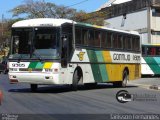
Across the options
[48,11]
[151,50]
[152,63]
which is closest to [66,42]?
[152,63]

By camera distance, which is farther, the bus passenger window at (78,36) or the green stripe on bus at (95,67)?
the green stripe on bus at (95,67)

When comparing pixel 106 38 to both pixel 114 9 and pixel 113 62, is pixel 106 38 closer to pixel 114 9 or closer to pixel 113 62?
pixel 113 62

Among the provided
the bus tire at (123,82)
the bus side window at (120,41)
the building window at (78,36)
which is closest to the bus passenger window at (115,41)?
the bus side window at (120,41)

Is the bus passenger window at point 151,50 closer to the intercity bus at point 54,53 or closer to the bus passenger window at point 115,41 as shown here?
the bus passenger window at point 115,41

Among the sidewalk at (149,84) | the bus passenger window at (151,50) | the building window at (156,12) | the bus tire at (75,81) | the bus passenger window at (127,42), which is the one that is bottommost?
the sidewalk at (149,84)

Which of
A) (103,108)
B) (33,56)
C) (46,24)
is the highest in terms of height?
(46,24)

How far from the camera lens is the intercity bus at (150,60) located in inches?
1705

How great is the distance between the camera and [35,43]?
71.4ft

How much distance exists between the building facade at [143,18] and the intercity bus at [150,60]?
12.6 m

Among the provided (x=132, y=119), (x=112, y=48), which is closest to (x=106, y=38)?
(x=112, y=48)

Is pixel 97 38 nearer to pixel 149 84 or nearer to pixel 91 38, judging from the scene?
pixel 91 38

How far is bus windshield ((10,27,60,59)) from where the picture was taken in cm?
2150

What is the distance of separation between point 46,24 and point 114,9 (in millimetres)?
45000

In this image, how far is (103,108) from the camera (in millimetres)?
15445
